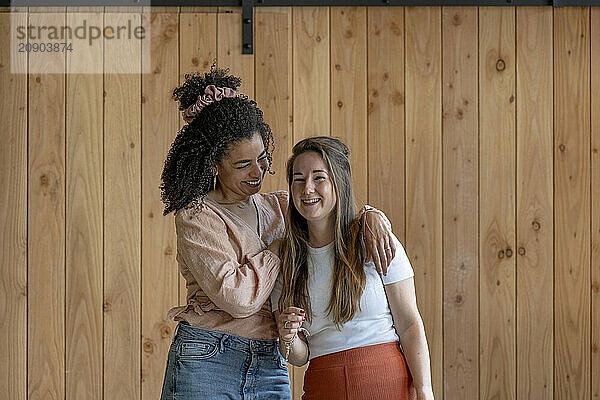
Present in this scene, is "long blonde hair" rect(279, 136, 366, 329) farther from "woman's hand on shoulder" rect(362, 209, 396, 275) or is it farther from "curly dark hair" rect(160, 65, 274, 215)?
"curly dark hair" rect(160, 65, 274, 215)

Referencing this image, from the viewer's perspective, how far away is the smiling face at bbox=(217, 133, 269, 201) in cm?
183

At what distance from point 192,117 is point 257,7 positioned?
3.44ft

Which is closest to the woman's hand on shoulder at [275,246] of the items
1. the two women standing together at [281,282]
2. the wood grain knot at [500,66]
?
the two women standing together at [281,282]

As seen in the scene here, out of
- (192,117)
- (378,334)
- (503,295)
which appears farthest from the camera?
(503,295)

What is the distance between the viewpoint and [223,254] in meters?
1.73

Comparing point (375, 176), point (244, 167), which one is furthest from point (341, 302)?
point (375, 176)

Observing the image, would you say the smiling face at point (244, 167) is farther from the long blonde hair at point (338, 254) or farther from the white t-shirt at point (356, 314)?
the white t-shirt at point (356, 314)

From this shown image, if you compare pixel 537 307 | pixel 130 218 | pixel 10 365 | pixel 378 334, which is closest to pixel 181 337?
pixel 378 334

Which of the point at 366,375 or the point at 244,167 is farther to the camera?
the point at 244,167

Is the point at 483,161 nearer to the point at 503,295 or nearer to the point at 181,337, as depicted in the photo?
the point at 503,295

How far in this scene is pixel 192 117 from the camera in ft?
6.14

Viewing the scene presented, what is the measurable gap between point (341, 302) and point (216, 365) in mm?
331

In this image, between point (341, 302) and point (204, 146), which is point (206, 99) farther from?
point (341, 302)

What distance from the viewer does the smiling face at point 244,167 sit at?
5.99 feet
